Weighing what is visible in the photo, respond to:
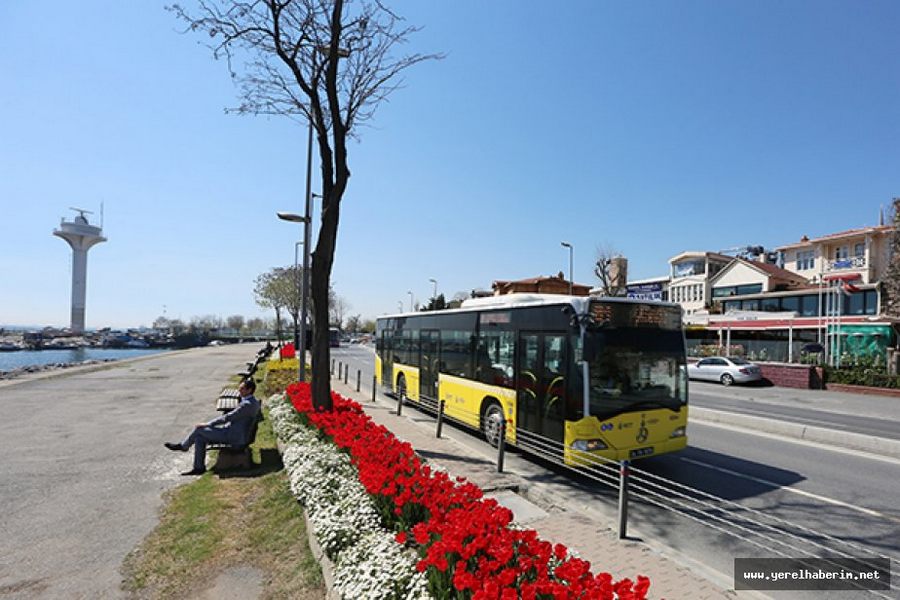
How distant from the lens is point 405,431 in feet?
37.6

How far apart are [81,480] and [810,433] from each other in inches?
601

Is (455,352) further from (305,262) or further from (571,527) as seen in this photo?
(571,527)

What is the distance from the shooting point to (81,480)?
717 cm

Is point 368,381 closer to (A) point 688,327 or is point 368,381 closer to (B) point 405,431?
(B) point 405,431

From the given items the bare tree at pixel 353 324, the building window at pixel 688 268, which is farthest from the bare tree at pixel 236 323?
the building window at pixel 688 268

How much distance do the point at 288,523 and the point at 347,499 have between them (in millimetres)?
1162

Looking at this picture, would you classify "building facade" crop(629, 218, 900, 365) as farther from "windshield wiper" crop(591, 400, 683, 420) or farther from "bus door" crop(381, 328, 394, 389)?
"windshield wiper" crop(591, 400, 683, 420)

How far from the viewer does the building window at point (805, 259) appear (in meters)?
47.0

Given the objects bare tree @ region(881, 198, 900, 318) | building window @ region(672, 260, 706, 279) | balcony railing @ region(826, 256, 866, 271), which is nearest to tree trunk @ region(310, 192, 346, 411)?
bare tree @ region(881, 198, 900, 318)

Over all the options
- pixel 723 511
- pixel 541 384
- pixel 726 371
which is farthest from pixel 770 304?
pixel 723 511

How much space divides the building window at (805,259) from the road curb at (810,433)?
144ft

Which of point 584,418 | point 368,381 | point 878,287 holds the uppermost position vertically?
point 878,287

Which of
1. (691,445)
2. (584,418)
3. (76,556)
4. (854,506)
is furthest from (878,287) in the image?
(76,556)

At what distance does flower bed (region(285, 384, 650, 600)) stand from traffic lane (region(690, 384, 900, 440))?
14223 mm
